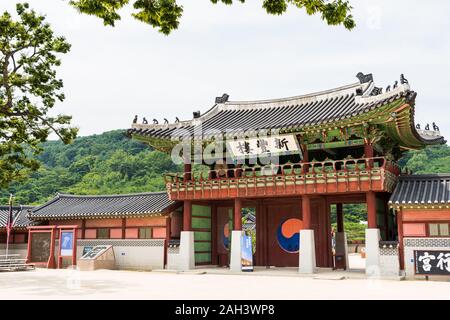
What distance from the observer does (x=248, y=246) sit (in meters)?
25.4

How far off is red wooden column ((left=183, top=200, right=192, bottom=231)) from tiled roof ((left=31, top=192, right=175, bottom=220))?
4.40 feet

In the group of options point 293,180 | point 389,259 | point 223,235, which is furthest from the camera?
point 223,235

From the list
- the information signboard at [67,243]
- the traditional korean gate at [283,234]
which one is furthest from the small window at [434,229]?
the information signboard at [67,243]

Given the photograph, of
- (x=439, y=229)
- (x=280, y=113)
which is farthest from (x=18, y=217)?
(x=439, y=229)

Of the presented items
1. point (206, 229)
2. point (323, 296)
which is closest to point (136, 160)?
point (206, 229)

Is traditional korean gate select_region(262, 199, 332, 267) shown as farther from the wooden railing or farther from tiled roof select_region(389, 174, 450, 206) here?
tiled roof select_region(389, 174, 450, 206)

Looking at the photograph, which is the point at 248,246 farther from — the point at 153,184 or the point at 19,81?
the point at 153,184

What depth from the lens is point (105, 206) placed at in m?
31.5

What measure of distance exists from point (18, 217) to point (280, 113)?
2124 cm

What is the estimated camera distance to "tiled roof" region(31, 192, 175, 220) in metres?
29.0

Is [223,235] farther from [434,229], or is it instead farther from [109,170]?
[109,170]

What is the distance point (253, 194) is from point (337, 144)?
16.8 feet

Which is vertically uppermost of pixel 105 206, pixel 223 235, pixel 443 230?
pixel 105 206

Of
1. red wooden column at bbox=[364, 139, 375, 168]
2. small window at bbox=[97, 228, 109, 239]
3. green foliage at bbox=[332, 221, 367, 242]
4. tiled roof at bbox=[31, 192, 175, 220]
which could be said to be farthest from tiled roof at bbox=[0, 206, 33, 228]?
green foliage at bbox=[332, 221, 367, 242]
